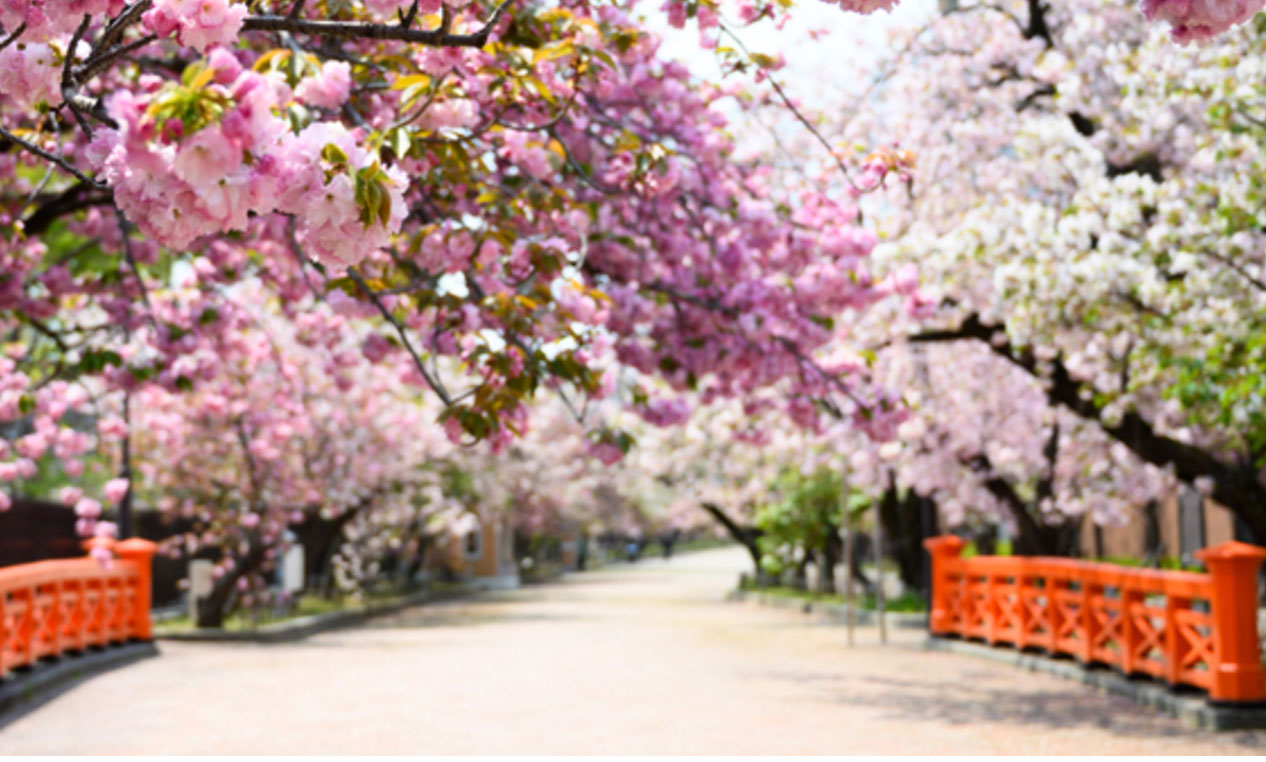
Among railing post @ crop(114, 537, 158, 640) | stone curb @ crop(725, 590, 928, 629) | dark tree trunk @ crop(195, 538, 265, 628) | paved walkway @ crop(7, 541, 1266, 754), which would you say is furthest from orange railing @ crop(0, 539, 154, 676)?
stone curb @ crop(725, 590, 928, 629)

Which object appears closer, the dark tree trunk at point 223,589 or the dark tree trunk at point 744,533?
the dark tree trunk at point 223,589

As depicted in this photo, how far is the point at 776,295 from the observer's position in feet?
30.3

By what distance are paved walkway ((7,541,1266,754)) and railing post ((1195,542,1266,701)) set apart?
0.50 m

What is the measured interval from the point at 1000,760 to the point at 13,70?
7768mm

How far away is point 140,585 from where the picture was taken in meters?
18.0

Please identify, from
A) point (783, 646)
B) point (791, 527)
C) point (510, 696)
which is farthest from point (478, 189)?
point (791, 527)

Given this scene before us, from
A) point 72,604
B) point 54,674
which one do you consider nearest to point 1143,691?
point 54,674

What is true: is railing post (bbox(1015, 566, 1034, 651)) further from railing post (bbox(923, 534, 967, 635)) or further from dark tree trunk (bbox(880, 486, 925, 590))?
dark tree trunk (bbox(880, 486, 925, 590))

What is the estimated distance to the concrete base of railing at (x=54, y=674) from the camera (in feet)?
39.7

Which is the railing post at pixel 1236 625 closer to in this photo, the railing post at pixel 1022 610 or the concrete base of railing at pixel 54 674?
the railing post at pixel 1022 610

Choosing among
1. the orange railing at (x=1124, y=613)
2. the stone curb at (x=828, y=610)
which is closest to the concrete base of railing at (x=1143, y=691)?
the orange railing at (x=1124, y=613)

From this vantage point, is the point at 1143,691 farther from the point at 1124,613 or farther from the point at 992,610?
the point at 992,610

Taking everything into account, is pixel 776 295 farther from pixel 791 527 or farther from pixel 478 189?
pixel 791 527

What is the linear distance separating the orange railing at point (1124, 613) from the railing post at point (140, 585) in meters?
10.8
